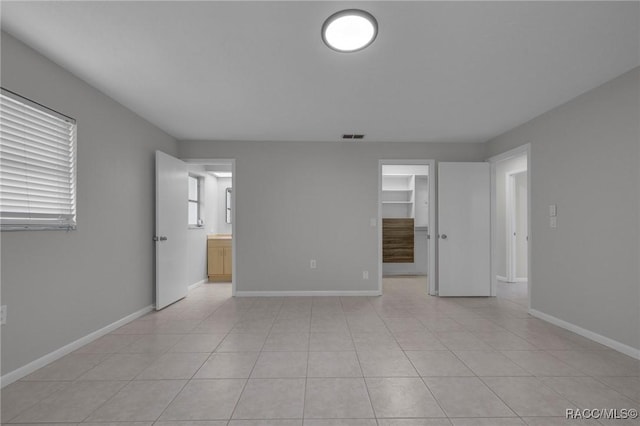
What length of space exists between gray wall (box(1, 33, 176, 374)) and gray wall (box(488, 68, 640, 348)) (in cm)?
452

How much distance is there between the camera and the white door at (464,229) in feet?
14.8

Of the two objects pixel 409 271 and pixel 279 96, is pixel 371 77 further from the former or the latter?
pixel 409 271

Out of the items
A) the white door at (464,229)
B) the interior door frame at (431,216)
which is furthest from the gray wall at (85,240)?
the white door at (464,229)

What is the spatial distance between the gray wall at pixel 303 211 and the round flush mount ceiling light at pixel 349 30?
256cm

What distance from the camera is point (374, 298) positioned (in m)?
4.45

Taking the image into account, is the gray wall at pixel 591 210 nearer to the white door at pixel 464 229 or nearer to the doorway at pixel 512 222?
the white door at pixel 464 229

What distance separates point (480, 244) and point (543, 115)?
1.90m

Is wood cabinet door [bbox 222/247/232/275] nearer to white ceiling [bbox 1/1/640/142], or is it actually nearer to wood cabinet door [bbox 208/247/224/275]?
wood cabinet door [bbox 208/247/224/275]

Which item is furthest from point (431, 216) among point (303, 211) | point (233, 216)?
point (233, 216)

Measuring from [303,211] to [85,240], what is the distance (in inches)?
104

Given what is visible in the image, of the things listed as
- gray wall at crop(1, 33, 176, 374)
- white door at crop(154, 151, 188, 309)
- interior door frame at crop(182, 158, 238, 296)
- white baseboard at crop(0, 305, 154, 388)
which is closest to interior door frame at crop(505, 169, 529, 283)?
interior door frame at crop(182, 158, 238, 296)

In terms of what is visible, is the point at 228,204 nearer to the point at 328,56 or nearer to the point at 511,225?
the point at 328,56

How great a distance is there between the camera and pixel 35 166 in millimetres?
2207

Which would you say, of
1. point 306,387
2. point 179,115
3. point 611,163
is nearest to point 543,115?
point 611,163
